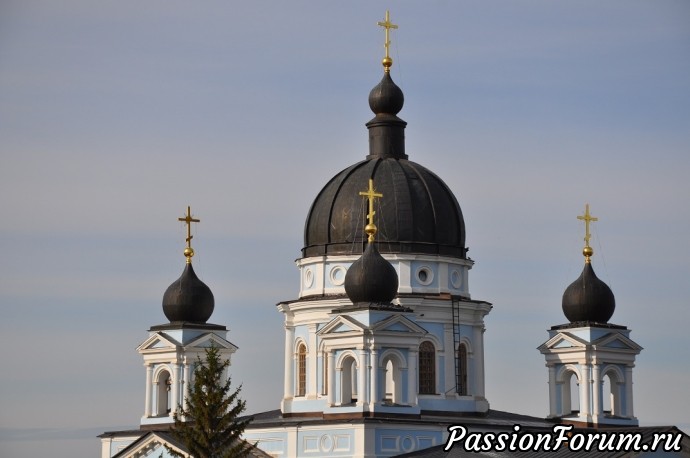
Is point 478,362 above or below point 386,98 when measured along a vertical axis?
below

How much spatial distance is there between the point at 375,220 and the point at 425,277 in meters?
2.52

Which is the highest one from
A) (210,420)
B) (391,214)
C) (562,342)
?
(391,214)

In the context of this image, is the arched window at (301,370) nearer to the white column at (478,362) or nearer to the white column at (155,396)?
the white column at (155,396)

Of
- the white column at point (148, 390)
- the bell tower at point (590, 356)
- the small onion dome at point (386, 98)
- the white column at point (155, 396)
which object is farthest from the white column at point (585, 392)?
the white column at point (148, 390)

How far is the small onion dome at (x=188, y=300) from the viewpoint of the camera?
76750 mm

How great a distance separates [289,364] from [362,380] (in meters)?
8.05

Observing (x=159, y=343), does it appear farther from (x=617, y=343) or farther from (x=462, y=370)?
(x=617, y=343)

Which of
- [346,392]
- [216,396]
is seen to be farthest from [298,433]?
[216,396]

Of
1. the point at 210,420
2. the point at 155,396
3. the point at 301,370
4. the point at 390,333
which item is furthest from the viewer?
the point at 155,396

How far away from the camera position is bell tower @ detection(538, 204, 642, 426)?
7381 centimetres

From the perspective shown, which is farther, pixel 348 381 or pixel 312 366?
pixel 312 366

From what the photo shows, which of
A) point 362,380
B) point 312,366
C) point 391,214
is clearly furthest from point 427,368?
point 362,380

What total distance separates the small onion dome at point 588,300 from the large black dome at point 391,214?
4.33m

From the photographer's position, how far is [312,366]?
2977 inches
